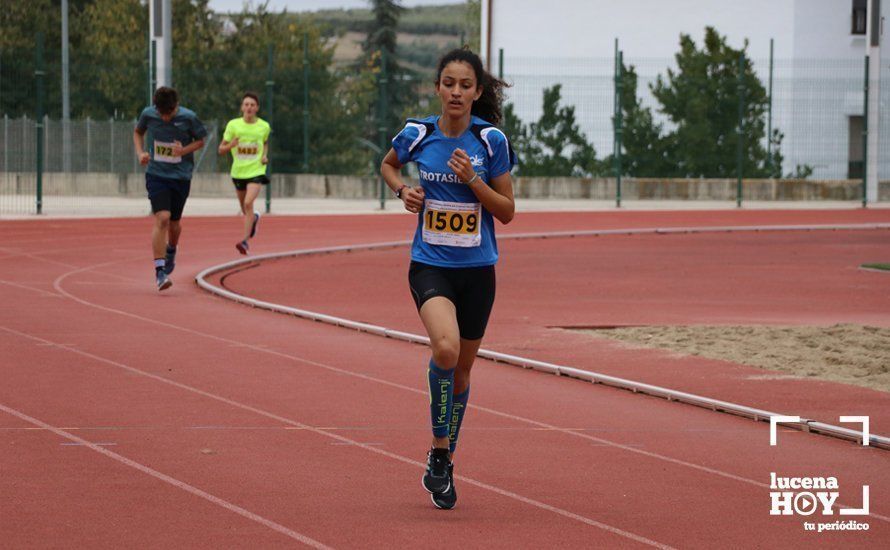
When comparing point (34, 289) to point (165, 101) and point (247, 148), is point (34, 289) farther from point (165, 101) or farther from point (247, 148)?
point (247, 148)

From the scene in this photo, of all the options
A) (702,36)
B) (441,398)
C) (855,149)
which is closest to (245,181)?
(441,398)

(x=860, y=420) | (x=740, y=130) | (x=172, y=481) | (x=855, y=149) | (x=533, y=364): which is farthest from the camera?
(x=855, y=149)

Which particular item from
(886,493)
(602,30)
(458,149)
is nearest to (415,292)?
(458,149)

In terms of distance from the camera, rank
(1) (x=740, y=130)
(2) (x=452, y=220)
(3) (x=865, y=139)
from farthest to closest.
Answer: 1. (1) (x=740, y=130)
2. (3) (x=865, y=139)
3. (2) (x=452, y=220)

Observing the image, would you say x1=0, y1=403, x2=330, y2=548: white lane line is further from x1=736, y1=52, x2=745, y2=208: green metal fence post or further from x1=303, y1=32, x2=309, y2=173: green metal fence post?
x1=736, y1=52, x2=745, y2=208: green metal fence post

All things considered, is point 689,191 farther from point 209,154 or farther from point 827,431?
point 827,431

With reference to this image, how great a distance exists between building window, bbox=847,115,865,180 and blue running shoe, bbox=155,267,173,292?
81.3ft

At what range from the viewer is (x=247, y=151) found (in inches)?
776

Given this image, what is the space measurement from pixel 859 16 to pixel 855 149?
8.01m

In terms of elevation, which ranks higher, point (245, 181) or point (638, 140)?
point (638, 140)

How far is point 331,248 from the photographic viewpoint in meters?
20.9

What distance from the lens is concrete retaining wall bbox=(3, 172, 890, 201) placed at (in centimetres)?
3597

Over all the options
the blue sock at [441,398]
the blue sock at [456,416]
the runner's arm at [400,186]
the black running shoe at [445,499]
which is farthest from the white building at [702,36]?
the black running shoe at [445,499]

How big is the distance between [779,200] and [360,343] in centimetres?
2673
